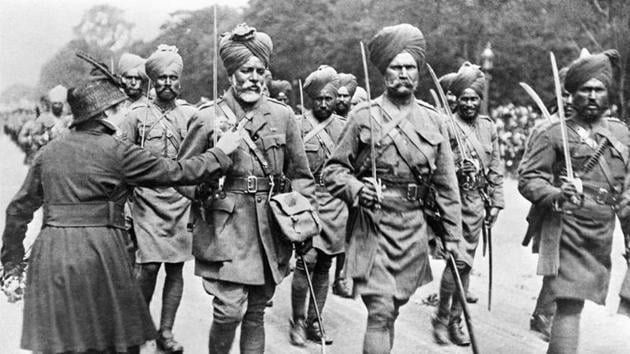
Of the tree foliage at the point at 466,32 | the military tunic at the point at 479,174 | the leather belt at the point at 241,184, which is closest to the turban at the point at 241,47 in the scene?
the leather belt at the point at 241,184

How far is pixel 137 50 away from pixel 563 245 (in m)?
6.56

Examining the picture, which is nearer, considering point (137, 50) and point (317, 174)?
point (317, 174)

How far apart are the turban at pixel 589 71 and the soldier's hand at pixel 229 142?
251cm

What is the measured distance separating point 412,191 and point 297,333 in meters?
A: 2.41

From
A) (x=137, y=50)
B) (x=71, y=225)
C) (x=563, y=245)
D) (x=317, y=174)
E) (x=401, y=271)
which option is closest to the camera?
(x=71, y=225)

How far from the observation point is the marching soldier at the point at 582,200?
6027 millimetres

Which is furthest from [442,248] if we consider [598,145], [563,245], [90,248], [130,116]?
[130,116]

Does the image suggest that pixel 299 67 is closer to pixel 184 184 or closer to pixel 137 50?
pixel 137 50

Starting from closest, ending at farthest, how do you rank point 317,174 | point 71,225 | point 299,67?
point 71,225, point 317,174, point 299,67

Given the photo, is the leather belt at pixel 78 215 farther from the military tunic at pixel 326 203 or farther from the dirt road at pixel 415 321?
the military tunic at pixel 326 203

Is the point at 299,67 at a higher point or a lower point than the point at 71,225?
higher

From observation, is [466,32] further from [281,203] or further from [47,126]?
[281,203]

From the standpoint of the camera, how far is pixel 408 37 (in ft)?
19.2

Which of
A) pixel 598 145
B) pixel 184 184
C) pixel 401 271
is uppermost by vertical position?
pixel 598 145
